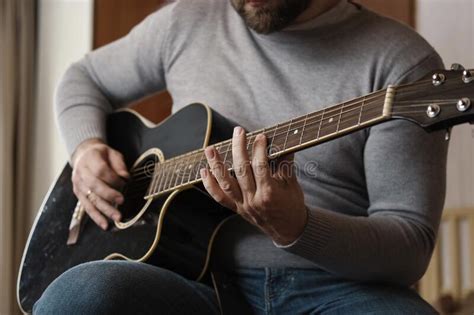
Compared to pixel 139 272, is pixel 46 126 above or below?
below

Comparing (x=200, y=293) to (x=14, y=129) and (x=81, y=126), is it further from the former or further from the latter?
(x=14, y=129)

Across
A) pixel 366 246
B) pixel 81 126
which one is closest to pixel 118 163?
pixel 81 126

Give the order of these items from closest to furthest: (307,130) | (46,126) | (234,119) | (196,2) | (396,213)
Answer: (307,130)
(396,213)
(234,119)
(196,2)
(46,126)

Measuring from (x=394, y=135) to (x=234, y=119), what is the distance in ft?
0.88

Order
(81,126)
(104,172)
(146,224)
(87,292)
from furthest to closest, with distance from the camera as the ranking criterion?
(81,126), (104,172), (146,224), (87,292)

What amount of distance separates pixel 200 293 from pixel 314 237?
20cm

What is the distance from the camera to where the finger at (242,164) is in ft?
2.95

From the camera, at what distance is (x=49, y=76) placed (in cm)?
230

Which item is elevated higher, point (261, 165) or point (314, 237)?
point (261, 165)

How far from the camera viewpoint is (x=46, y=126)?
2.31 metres

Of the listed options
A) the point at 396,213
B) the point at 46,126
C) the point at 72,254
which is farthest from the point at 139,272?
the point at 46,126

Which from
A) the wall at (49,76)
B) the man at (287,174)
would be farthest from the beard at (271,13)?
the wall at (49,76)

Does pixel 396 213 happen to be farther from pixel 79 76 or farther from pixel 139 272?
pixel 79 76

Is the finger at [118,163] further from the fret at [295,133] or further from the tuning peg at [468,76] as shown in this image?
the tuning peg at [468,76]
